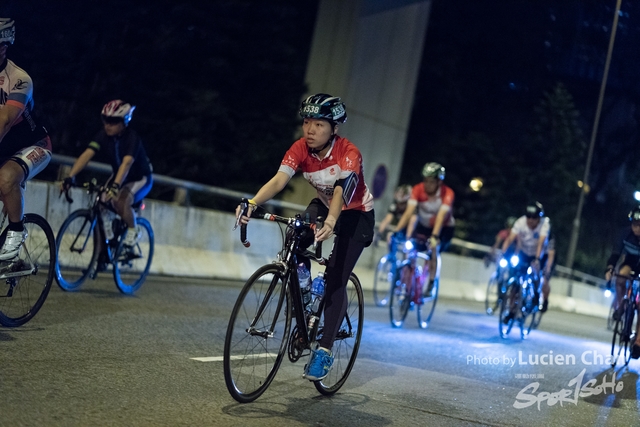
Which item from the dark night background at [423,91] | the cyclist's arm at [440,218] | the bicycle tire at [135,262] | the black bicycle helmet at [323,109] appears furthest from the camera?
the dark night background at [423,91]

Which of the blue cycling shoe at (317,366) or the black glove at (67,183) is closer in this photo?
the blue cycling shoe at (317,366)

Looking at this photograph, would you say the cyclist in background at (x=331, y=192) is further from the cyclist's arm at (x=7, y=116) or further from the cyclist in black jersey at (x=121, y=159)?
the cyclist in black jersey at (x=121, y=159)

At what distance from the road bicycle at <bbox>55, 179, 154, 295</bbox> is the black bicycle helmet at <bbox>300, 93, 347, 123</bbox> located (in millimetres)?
4403

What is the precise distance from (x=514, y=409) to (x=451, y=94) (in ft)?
120

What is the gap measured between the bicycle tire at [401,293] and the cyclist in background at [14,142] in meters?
6.75

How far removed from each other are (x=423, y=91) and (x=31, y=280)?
3643cm

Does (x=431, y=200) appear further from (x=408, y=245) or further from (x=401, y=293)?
(x=401, y=293)

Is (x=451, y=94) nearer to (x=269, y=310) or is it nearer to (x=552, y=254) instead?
(x=552, y=254)

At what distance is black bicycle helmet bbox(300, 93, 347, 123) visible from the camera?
6734 mm

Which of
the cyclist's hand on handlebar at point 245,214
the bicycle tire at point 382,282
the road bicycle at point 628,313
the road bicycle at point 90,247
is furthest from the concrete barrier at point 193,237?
the cyclist's hand on handlebar at point 245,214

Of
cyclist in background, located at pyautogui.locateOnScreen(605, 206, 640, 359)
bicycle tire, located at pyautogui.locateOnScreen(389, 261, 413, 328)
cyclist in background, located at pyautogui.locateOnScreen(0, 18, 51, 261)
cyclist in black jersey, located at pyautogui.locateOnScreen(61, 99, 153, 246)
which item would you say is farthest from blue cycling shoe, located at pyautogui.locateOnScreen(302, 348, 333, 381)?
bicycle tire, located at pyautogui.locateOnScreen(389, 261, 413, 328)

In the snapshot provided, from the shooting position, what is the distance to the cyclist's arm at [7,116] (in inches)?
288

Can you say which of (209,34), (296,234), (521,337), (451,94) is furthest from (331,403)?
(451,94)

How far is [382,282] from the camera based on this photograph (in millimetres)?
18688
